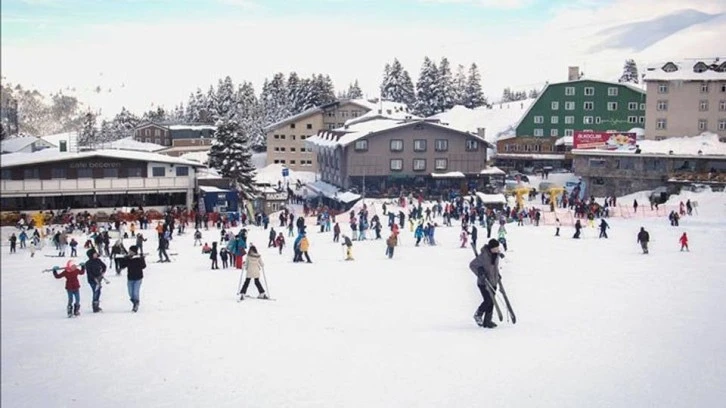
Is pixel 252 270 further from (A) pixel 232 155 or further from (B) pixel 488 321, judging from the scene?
(A) pixel 232 155

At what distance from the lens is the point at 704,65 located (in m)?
23.9

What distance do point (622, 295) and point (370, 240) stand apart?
11.3 metres

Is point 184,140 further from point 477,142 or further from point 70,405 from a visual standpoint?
point 70,405

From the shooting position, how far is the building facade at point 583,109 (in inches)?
1531

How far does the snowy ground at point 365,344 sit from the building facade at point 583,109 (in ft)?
88.7

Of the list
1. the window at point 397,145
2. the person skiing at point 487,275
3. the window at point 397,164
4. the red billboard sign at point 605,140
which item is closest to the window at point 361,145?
the window at point 397,145

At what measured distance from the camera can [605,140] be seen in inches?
1478

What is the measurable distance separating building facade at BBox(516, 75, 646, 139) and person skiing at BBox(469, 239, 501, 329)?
102ft

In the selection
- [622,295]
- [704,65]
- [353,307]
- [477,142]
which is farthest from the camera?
[477,142]

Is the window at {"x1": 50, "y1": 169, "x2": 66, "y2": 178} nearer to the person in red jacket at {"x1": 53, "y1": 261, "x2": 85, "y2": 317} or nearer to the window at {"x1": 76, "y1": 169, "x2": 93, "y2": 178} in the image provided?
the window at {"x1": 76, "y1": 169, "x2": 93, "y2": 178}

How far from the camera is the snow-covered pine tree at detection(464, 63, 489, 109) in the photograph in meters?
69.1

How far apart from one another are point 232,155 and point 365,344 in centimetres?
3028

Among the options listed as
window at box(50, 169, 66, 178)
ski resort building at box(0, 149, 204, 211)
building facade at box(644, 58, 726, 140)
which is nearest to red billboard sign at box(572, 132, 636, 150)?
building facade at box(644, 58, 726, 140)

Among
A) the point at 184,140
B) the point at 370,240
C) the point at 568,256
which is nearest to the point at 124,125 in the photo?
the point at 184,140
